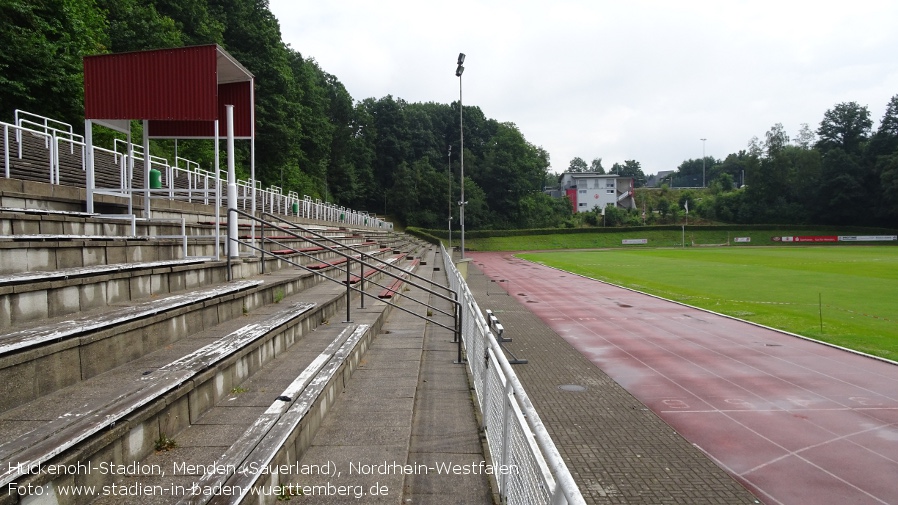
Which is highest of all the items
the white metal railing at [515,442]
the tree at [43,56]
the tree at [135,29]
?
the tree at [135,29]

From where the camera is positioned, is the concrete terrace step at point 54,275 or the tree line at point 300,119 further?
the tree line at point 300,119

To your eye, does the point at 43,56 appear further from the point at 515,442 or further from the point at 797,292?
the point at 797,292

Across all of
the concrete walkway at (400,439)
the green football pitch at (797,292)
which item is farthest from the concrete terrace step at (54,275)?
the green football pitch at (797,292)

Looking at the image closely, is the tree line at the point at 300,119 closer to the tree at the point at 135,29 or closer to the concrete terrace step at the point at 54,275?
the tree at the point at 135,29

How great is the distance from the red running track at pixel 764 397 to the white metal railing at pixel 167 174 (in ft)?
25.1

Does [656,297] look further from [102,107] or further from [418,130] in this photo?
[418,130]

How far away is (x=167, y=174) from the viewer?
1497 centimetres

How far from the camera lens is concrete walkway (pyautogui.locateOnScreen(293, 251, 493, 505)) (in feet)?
12.0

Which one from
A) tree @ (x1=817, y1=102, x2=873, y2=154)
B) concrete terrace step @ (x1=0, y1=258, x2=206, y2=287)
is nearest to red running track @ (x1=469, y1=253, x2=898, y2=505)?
concrete terrace step @ (x1=0, y1=258, x2=206, y2=287)

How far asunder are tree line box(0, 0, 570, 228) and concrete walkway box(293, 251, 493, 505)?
63.2ft

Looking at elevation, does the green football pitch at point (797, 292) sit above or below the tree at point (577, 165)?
below

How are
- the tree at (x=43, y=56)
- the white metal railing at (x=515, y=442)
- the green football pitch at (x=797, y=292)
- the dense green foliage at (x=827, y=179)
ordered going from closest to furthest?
the white metal railing at (x=515, y=442)
the green football pitch at (x=797, y=292)
the tree at (x=43, y=56)
the dense green foliage at (x=827, y=179)

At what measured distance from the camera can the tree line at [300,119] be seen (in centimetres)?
1980

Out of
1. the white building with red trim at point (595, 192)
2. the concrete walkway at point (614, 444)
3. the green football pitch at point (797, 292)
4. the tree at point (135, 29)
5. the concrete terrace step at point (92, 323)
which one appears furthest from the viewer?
the white building with red trim at point (595, 192)
